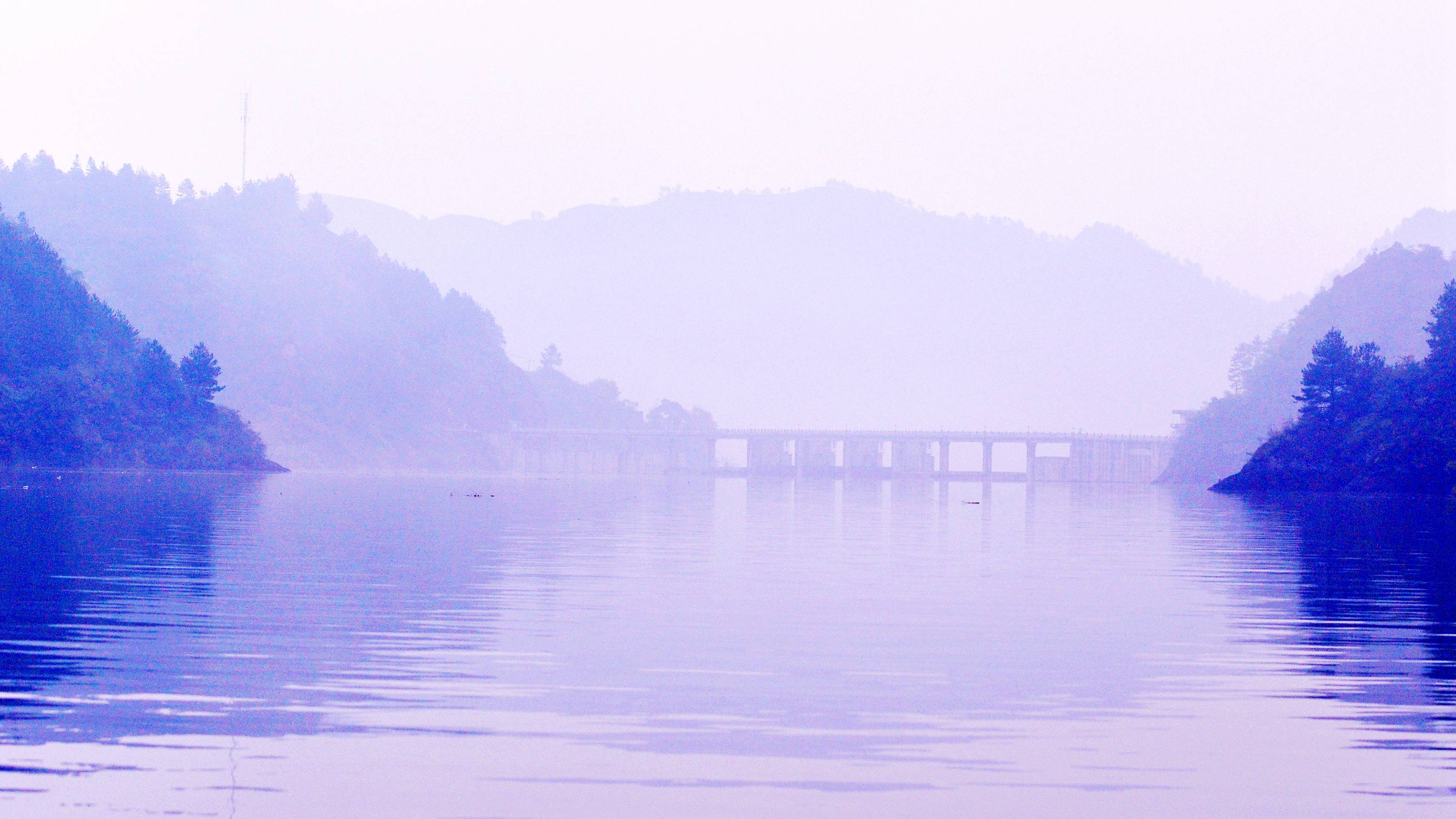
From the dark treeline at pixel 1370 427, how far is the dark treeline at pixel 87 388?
315 feet

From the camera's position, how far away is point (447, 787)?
13.3 meters

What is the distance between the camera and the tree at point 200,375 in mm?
167625

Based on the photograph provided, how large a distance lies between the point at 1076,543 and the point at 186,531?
27.2 meters

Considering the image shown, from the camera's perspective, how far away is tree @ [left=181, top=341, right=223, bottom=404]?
550 feet

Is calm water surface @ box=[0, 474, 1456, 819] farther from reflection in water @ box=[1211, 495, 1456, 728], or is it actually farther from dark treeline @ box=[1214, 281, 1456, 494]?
dark treeline @ box=[1214, 281, 1456, 494]

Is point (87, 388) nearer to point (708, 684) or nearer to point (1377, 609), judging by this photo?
point (1377, 609)

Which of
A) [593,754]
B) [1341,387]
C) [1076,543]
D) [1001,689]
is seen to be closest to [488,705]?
[593,754]

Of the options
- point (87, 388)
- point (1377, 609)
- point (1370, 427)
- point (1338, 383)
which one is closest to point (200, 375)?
point (87, 388)

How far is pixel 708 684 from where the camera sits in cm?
1895

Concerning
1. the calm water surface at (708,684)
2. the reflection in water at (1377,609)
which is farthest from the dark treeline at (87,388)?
the reflection in water at (1377,609)

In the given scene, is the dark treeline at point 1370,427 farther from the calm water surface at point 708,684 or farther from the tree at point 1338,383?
the calm water surface at point 708,684

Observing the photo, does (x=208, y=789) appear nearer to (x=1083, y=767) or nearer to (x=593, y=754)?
(x=593, y=754)

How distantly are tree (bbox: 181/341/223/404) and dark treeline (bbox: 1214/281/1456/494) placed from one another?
97.5 m

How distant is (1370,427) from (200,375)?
107368 millimetres
